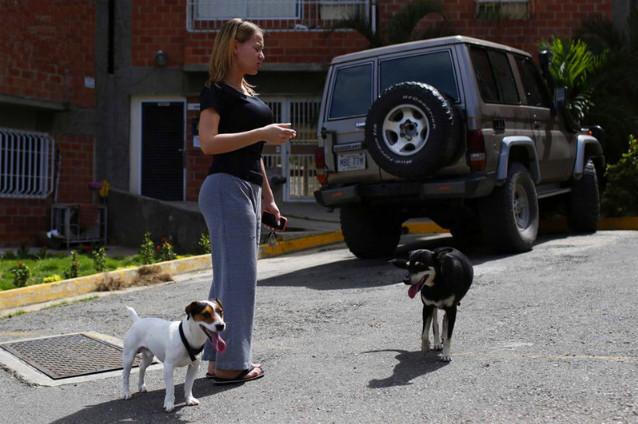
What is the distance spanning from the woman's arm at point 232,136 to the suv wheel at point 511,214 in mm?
4598

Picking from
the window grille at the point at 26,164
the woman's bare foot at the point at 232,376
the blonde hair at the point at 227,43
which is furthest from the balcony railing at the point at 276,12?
the woman's bare foot at the point at 232,376

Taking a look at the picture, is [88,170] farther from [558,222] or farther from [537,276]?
[537,276]

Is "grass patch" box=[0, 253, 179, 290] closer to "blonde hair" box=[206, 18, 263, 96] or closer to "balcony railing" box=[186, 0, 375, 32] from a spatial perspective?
"blonde hair" box=[206, 18, 263, 96]

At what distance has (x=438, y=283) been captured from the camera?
5.08 metres

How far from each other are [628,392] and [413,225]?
8.91 meters

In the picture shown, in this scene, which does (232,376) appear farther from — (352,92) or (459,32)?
(459,32)

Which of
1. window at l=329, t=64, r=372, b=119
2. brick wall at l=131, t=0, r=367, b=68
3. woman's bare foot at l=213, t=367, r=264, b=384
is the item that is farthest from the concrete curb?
brick wall at l=131, t=0, r=367, b=68

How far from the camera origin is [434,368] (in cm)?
489

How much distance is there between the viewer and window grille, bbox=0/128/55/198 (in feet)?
52.1

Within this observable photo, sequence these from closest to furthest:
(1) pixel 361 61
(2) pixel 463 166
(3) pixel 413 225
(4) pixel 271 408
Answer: (4) pixel 271 408, (2) pixel 463 166, (1) pixel 361 61, (3) pixel 413 225

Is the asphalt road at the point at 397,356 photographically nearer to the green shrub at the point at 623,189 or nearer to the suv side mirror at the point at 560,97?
the suv side mirror at the point at 560,97

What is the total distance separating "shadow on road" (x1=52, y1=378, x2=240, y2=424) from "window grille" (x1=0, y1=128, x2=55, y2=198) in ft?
39.1

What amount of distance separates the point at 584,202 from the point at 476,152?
9.24ft

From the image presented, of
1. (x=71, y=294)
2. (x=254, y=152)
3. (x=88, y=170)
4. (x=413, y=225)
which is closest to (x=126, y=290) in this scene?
(x=71, y=294)
